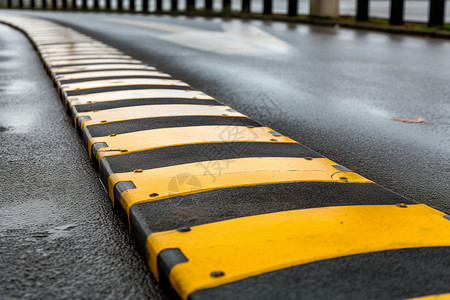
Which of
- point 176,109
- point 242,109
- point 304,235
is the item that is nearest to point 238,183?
point 304,235

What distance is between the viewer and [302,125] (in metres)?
4.15

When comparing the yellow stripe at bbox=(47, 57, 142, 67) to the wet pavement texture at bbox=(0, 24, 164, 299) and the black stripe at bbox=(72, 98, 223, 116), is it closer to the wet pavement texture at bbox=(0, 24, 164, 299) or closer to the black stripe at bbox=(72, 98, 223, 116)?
the black stripe at bbox=(72, 98, 223, 116)

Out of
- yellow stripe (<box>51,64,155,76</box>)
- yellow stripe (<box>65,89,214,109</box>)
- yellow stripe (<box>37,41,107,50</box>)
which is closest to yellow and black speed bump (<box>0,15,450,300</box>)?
yellow stripe (<box>65,89,214,109</box>)

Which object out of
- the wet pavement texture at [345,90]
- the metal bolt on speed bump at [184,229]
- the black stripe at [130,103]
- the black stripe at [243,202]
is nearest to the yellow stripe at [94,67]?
the wet pavement texture at [345,90]

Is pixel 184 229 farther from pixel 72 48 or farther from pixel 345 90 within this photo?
pixel 72 48

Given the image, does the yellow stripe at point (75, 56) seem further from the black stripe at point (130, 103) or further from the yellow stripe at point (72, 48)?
the black stripe at point (130, 103)

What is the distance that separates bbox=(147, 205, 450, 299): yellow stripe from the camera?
170cm

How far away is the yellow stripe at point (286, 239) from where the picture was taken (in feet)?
5.57

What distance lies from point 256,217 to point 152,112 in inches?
79.1

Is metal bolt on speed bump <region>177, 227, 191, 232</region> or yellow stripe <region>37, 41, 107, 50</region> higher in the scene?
yellow stripe <region>37, 41, 107, 50</region>

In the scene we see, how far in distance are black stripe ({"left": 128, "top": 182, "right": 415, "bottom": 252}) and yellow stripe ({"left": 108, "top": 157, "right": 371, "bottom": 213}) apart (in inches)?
2.0

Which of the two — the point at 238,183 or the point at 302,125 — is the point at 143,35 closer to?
the point at 302,125

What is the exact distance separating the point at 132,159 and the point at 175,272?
1.22m

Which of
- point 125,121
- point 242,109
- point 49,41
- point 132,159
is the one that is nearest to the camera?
point 132,159
